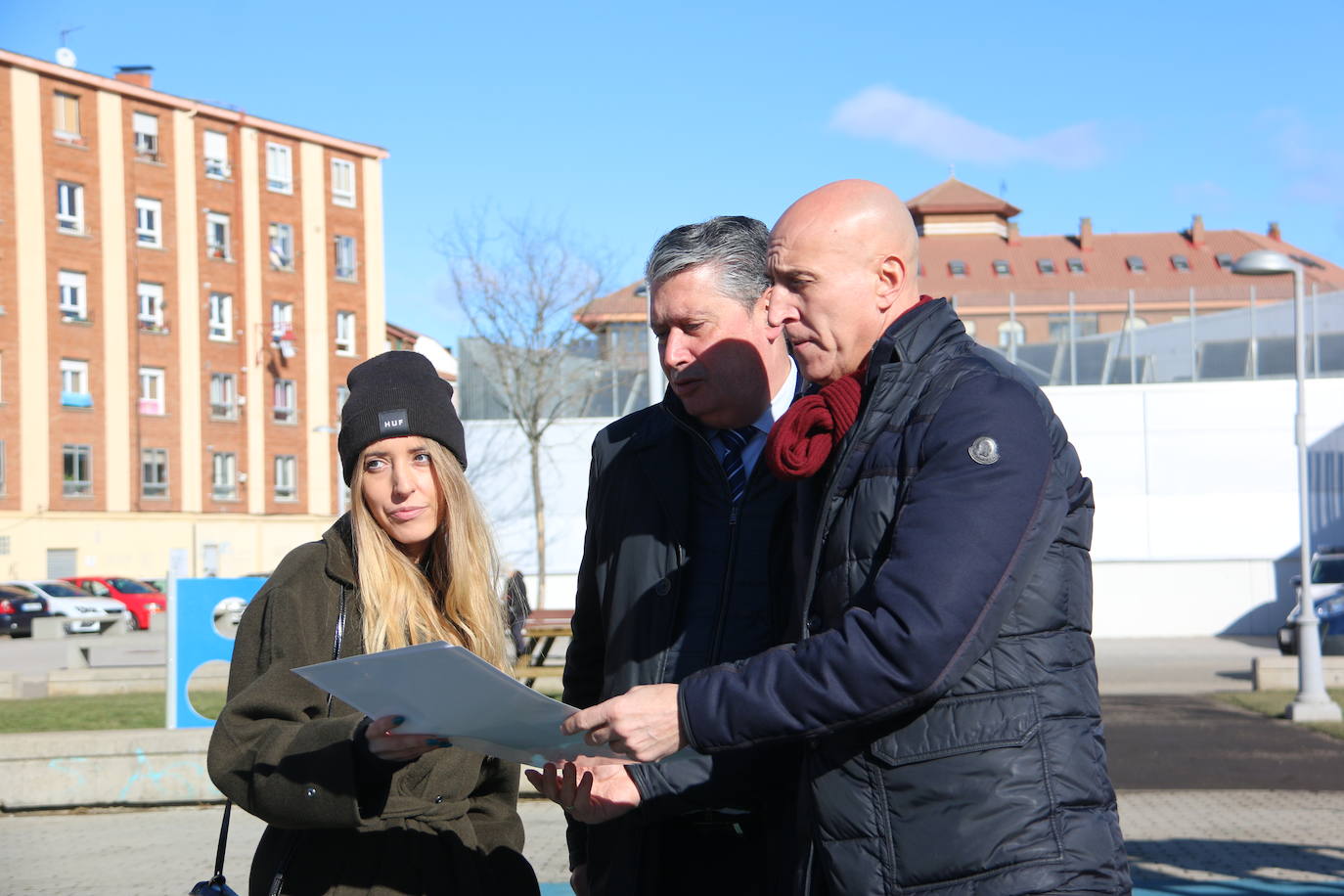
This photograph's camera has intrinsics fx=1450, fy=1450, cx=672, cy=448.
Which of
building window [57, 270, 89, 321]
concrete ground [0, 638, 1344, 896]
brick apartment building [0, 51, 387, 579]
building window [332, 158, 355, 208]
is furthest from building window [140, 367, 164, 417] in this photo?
concrete ground [0, 638, 1344, 896]

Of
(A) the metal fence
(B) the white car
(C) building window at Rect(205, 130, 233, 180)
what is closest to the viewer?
(A) the metal fence

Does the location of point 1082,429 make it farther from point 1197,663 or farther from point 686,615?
point 686,615

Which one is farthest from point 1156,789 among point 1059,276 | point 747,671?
point 1059,276

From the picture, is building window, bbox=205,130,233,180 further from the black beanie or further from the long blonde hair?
the long blonde hair

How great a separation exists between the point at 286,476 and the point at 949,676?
59927mm

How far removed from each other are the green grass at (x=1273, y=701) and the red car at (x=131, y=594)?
35.5m

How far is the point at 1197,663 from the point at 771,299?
25809 mm

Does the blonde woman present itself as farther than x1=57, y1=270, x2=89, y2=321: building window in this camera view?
No

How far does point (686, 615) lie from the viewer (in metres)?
3.17

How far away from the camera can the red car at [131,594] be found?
150ft

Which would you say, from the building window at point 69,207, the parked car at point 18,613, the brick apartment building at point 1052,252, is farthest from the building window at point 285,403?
the brick apartment building at point 1052,252

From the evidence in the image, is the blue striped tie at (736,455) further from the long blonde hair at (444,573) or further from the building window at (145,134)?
the building window at (145,134)

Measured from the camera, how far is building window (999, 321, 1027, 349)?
121 ft

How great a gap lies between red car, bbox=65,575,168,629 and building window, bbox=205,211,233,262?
1550cm
